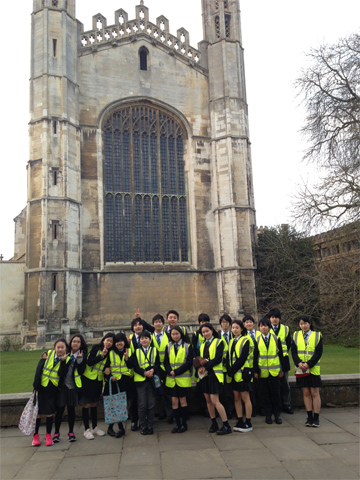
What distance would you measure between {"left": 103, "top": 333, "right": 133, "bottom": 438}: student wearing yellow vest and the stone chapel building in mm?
11086

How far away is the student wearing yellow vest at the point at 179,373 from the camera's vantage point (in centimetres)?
539

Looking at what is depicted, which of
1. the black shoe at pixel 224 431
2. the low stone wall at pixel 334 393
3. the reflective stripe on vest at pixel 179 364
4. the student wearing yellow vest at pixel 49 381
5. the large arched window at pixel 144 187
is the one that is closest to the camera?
the student wearing yellow vest at pixel 49 381

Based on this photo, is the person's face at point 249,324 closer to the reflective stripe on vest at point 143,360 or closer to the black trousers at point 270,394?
the black trousers at point 270,394

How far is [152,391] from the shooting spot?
5.54m

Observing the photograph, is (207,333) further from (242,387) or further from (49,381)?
(49,381)

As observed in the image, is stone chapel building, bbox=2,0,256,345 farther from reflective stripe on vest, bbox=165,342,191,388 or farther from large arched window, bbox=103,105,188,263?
reflective stripe on vest, bbox=165,342,191,388

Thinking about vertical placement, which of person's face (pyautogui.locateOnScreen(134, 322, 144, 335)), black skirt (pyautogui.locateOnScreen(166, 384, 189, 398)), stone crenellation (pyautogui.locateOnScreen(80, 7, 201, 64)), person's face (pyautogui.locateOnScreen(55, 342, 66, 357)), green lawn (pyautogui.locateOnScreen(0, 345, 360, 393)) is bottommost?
green lawn (pyautogui.locateOnScreen(0, 345, 360, 393))

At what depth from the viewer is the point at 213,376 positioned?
5387 mm

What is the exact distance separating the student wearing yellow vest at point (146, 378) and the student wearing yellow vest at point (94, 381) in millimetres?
421

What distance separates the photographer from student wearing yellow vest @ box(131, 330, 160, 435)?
5371 millimetres

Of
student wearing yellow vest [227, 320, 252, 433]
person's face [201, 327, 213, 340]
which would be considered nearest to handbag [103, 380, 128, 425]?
person's face [201, 327, 213, 340]

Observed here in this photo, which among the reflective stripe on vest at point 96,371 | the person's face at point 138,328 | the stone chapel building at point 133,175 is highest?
the stone chapel building at point 133,175

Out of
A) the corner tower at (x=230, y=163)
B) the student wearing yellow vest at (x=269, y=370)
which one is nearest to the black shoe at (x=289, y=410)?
the student wearing yellow vest at (x=269, y=370)

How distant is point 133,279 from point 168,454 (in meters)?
14.0
